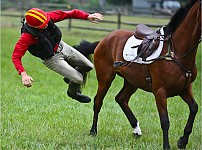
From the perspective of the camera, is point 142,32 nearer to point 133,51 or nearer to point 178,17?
point 133,51

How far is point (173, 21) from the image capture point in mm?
6039

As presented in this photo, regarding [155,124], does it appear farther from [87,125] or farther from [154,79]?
[154,79]

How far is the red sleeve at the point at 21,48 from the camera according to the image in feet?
20.1

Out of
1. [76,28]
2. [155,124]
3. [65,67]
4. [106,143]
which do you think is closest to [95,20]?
[65,67]

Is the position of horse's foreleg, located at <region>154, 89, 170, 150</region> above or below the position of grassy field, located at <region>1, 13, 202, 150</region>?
above

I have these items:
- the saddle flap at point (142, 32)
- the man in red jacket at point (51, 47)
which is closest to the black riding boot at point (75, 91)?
the man in red jacket at point (51, 47)

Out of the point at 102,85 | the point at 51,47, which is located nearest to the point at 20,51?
the point at 51,47

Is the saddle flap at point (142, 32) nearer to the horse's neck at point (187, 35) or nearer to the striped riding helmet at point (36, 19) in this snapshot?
the horse's neck at point (187, 35)

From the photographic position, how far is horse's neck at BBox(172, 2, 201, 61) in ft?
18.7

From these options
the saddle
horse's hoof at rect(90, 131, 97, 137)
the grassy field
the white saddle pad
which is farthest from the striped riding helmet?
horse's hoof at rect(90, 131, 97, 137)

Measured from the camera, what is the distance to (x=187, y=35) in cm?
583

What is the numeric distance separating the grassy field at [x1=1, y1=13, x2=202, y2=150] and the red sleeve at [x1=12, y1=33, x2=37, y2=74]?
3.59 feet

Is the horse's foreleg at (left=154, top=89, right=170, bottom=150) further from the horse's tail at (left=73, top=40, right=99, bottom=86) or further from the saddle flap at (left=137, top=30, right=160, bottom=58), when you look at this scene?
the horse's tail at (left=73, top=40, right=99, bottom=86)

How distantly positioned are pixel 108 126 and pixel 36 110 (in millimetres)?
1590
